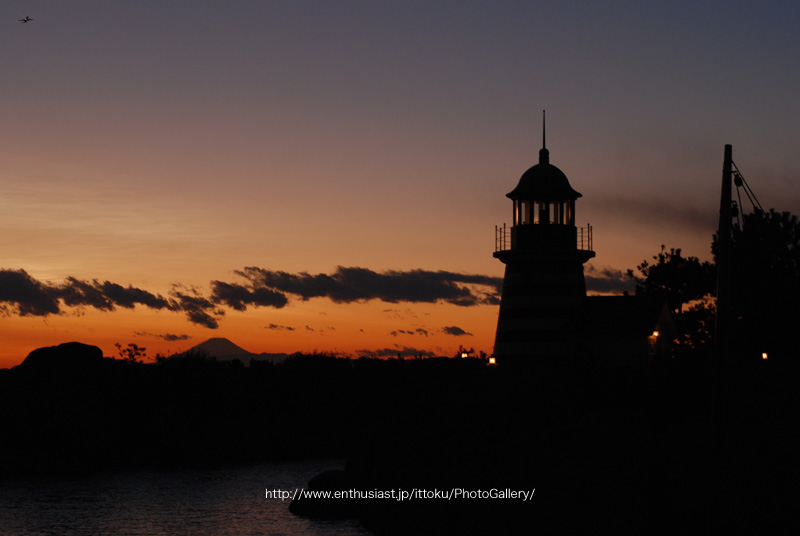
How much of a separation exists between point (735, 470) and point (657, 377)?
10385mm

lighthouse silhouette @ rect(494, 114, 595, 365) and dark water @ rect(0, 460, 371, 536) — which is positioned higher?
lighthouse silhouette @ rect(494, 114, 595, 365)

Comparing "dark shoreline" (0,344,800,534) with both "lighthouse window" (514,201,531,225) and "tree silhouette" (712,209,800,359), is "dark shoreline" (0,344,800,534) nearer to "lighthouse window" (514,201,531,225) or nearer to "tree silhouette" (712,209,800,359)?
"lighthouse window" (514,201,531,225)

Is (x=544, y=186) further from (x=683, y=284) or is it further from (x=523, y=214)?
(x=683, y=284)

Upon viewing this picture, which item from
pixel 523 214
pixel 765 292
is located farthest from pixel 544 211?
pixel 765 292

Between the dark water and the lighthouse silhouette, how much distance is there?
10.7 m

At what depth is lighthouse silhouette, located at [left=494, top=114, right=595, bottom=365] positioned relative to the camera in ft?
132

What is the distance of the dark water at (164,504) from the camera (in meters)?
37.4

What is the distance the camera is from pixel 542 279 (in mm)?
40344

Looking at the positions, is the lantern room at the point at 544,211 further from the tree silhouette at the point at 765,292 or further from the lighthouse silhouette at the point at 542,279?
the tree silhouette at the point at 765,292

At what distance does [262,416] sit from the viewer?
218 feet

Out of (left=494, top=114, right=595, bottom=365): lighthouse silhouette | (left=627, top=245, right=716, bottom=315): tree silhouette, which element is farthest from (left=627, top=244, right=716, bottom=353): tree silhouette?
(left=494, top=114, right=595, bottom=365): lighthouse silhouette

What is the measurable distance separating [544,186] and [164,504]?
22.3m

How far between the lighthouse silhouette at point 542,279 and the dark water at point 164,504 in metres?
10.7

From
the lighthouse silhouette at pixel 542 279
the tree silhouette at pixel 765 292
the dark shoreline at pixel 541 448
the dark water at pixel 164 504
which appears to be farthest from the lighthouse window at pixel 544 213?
the dark water at pixel 164 504
